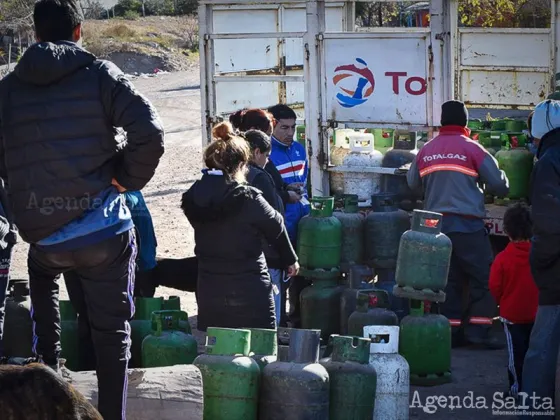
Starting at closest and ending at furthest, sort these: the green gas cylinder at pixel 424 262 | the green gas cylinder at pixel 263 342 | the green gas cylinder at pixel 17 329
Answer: the green gas cylinder at pixel 263 342 < the green gas cylinder at pixel 17 329 < the green gas cylinder at pixel 424 262

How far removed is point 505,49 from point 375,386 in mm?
7339

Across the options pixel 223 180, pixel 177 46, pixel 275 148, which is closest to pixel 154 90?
pixel 177 46

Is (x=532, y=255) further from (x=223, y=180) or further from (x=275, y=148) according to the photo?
(x=275, y=148)

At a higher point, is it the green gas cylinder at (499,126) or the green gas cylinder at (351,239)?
the green gas cylinder at (499,126)

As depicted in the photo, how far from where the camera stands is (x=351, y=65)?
948cm

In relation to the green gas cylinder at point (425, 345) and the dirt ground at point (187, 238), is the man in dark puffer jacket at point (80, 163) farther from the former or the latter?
the green gas cylinder at point (425, 345)

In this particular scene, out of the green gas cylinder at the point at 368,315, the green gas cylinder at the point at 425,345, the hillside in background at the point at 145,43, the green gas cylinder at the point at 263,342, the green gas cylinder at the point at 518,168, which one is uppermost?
the hillside in background at the point at 145,43

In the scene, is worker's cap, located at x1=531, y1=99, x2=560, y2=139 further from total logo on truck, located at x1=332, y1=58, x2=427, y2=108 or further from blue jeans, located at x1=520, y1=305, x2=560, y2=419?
total logo on truck, located at x1=332, y1=58, x2=427, y2=108

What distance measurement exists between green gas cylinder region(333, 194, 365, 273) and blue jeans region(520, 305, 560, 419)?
2630 millimetres

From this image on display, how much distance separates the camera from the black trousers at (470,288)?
832cm

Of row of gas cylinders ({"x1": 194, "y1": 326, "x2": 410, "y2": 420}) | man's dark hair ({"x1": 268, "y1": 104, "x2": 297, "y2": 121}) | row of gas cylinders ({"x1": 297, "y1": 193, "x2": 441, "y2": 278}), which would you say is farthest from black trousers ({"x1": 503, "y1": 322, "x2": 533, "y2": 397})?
man's dark hair ({"x1": 268, "y1": 104, "x2": 297, "y2": 121})

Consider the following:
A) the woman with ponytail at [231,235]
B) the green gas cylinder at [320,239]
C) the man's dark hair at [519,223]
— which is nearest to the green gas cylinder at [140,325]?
the woman with ponytail at [231,235]

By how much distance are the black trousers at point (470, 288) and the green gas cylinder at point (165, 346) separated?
2702 millimetres

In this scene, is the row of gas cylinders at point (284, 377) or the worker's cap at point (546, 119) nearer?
the row of gas cylinders at point (284, 377)
